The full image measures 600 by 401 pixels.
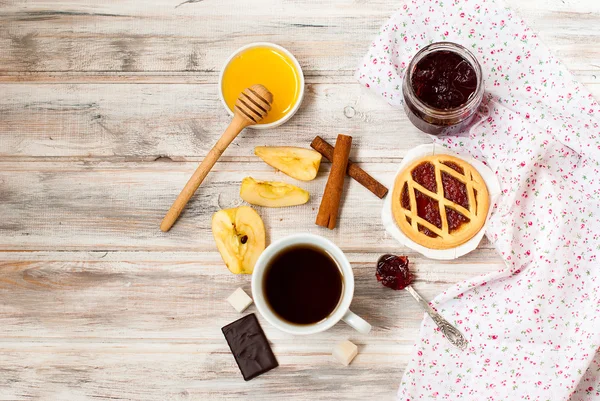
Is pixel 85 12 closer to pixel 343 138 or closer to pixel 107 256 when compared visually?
pixel 107 256

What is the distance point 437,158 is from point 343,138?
0.21 meters

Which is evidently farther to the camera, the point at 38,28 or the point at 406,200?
the point at 38,28

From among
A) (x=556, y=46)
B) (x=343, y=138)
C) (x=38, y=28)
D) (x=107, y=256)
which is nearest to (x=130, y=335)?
(x=107, y=256)

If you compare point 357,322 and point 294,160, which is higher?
point 294,160

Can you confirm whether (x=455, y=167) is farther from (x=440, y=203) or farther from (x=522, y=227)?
(x=522, y=227)

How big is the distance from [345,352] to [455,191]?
0.42 metres

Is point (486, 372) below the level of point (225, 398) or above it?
above

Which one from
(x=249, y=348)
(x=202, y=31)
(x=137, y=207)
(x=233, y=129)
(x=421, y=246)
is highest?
(x=202, y=31)

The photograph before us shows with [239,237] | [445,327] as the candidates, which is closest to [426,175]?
[445,327]

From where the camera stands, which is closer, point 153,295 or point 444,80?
point 444,80

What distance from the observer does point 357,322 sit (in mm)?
1181

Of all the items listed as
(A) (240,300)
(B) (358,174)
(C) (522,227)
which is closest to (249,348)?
(A) (240,300)

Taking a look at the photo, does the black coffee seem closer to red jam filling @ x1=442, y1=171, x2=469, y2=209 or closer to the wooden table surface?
the wooden table surface

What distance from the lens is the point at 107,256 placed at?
133 centimetres
